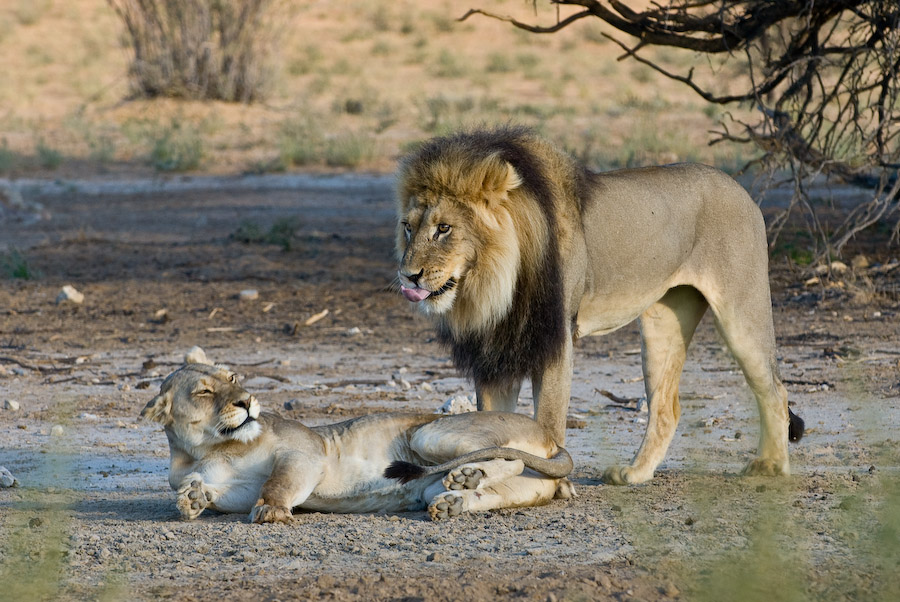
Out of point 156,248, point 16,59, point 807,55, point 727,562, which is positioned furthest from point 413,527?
point 16,59

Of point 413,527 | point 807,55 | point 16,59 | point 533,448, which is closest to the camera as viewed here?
point 413,527

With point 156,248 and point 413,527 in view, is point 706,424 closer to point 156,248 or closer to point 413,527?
point 413,527

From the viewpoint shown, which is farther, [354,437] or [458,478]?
[354,437]

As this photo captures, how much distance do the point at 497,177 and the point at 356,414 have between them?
8.10 feet

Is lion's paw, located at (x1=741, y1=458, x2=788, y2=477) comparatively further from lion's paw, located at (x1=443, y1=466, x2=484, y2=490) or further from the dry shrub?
the dry shrub

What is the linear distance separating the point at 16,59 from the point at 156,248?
1032 inches

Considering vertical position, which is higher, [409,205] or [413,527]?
[409,205]

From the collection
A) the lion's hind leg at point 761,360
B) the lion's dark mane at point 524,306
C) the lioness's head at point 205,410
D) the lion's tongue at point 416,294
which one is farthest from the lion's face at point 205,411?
the lion's hind leg at point 761,360

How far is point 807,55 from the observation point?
923cm

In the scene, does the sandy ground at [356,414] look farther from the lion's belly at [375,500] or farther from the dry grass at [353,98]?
the dry grass at [353,98]

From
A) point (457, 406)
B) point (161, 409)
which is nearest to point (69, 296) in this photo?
point (457, 406)

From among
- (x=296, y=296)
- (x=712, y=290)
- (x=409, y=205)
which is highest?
(x=409, y=205)

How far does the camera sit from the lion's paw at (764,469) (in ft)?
A: 18.9

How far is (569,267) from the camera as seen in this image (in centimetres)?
541
